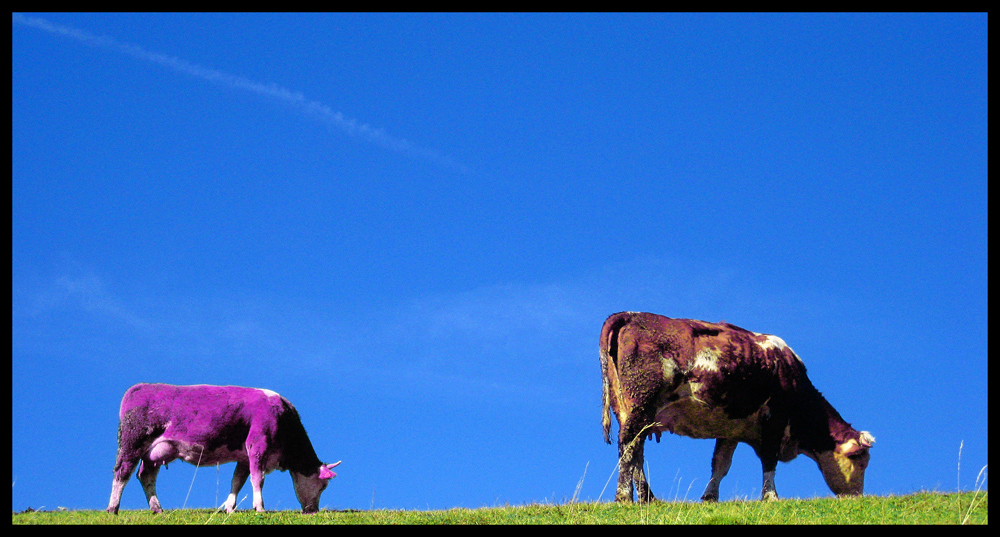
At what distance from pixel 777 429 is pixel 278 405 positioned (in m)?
9.60

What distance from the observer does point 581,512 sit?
45.3 feet

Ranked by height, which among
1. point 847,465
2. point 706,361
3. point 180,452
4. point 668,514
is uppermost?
point 706,361

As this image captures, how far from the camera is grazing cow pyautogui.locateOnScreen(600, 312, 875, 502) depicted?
52.3 feet

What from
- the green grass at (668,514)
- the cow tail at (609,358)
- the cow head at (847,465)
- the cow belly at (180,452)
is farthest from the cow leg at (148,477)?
the cow head at (847,465)

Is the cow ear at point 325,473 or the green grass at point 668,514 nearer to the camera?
the green grass at point 668,514

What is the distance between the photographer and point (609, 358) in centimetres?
1673

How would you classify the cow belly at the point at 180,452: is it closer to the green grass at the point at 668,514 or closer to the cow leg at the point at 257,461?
the cow leg at the point at 257,461

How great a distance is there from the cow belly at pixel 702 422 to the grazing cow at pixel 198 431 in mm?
7074

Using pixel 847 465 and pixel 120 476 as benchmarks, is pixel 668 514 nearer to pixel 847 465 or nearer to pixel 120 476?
pixel 847 465

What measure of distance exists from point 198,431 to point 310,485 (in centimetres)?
262

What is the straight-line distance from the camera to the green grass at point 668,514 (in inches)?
489

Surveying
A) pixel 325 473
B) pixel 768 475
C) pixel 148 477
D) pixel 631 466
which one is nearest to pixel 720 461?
pixel 768 475
